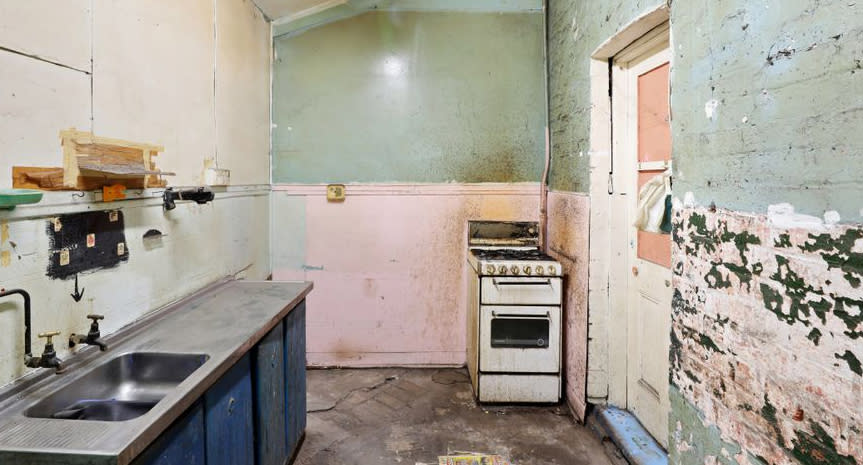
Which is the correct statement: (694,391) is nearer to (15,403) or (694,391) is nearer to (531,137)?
(15,403)

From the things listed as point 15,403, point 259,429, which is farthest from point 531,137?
point 15,403

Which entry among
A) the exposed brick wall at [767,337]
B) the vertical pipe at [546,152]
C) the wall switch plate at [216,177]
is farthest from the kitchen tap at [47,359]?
the vertical pipe at [546,152]

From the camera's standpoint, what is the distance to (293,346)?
2582 mm

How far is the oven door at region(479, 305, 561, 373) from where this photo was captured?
3.34 metres

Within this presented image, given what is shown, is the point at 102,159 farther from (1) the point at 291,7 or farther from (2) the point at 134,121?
(1) the point at 291,7

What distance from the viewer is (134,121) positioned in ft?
6.75

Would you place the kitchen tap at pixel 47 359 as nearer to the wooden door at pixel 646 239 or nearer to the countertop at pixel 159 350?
the countertop at pixel 159 350

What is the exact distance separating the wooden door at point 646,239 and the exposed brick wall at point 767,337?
1.96 ft

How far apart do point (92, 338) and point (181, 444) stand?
63cm

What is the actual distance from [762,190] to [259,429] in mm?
2179

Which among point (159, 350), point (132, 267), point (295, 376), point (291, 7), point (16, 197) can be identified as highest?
point (291, 7)

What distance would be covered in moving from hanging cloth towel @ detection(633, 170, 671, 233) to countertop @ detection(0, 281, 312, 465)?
1.81 metres

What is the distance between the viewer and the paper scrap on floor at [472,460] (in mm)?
2691

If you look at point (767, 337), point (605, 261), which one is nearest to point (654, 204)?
point (767, 337)
